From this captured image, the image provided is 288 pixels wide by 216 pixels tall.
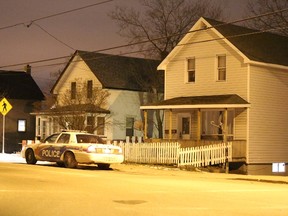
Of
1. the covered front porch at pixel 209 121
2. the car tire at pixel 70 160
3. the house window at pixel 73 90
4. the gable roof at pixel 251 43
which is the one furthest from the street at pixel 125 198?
the house window at pixel 73 90

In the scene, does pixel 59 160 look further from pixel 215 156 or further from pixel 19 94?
pixel 19 94

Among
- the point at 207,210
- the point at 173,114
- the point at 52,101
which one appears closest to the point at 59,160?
the point at 173,114

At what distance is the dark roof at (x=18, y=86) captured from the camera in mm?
53656

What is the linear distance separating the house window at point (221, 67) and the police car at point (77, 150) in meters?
10.4

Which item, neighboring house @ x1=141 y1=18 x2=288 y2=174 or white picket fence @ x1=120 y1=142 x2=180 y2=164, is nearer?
white picket fence @ x1=120 y1=142 x2=180 y2=164

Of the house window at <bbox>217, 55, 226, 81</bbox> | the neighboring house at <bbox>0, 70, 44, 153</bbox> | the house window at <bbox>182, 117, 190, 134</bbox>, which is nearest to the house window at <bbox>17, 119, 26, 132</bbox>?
the neighboring house at <bbox>0, 70, 44, 153</bbox>

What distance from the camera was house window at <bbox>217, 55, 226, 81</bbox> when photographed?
32772 millimetres

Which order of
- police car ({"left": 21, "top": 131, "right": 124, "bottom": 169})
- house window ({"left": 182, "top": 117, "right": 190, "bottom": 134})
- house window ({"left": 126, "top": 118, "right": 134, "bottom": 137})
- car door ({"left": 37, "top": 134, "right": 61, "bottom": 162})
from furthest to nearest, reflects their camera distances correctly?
house window ({"left": 126, "top": 118, "right": 134, "bottom": 137}) < house window ({"left": 182, "top": 117, "right": 190, "bottom": 134}) < car door ({"left": 37, "top": 134, "right": 61, "bottom": 162}) < police car ({"left": 21, "top": 131, "right": 124, "bottom": 169})

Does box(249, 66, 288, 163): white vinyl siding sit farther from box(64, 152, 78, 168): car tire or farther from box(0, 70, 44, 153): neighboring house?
box(0, 70, 44, 153): neighboring house

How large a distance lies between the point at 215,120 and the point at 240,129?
220 cm

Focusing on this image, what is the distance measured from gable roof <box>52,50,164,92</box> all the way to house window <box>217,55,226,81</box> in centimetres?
1120

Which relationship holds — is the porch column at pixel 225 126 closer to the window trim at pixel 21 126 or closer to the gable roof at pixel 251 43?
Answer: the gable roof at pixel 251 43

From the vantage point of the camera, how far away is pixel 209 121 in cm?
3350

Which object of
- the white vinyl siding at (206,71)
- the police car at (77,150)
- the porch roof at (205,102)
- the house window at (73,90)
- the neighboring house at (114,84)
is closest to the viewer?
the police car at (77,150)
